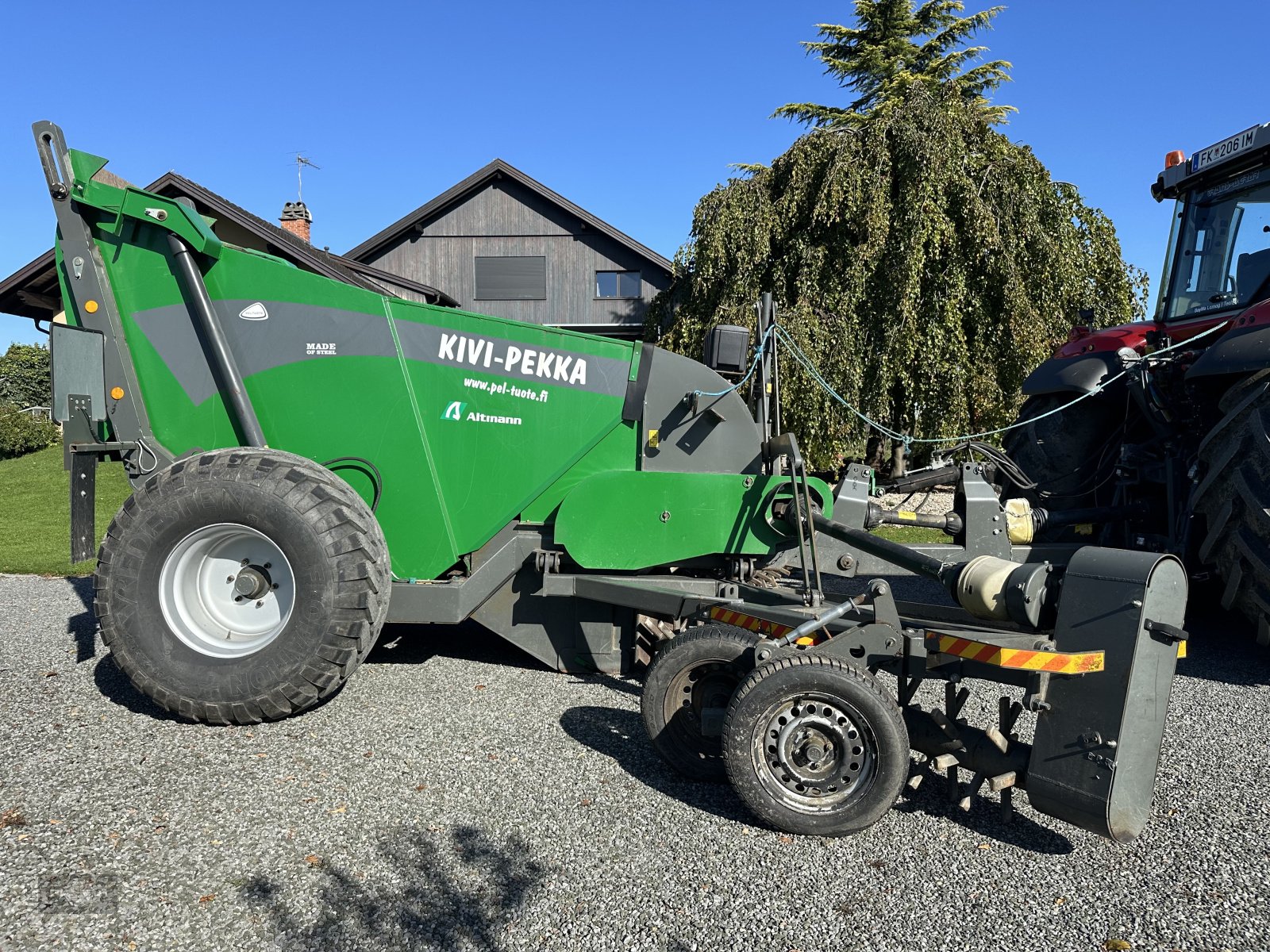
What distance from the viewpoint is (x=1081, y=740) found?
302cm

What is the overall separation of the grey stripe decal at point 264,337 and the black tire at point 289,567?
0.68 m

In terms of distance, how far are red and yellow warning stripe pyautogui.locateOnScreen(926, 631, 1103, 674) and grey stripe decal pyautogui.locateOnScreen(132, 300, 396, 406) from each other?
315 cm

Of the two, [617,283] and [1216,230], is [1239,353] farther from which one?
[617,283]

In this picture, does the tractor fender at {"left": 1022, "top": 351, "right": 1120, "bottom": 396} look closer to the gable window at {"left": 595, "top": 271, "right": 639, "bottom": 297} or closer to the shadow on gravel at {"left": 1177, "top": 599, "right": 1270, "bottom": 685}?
the shadow on gravel at {"left": 1177, "top": 599, "right": 1270, "bottom": 685}

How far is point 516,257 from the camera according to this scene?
26109mm

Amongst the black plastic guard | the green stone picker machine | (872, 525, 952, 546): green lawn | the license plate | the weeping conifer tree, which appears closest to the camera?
the black plastic guard

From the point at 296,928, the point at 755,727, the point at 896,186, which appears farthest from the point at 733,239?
the point at 296,928

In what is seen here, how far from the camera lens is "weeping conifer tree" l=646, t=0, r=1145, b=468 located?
13023 mm

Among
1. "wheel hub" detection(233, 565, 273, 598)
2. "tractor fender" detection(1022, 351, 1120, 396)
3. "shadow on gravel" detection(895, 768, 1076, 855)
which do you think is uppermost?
"tractor fender" detection(1022, 351, 1120, 396)

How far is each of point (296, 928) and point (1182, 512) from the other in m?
5.31

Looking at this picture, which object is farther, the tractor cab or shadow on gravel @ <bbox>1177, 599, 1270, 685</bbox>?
the tractor cab

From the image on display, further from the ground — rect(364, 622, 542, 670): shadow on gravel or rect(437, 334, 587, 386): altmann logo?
rect(437, 334, 587, 386): altmann logo

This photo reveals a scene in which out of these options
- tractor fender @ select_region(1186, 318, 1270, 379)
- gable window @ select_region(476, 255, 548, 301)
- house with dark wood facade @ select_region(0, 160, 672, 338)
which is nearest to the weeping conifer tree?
tractor fender @ select_region(1186, 318, 1270, 379)

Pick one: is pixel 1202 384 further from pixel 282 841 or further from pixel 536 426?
pixel 282 841
